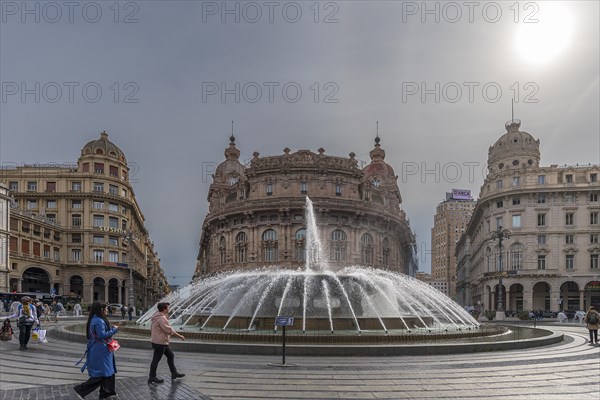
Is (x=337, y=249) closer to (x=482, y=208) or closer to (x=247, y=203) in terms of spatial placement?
(x=247, y=203)

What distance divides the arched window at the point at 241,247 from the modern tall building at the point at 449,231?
4910 inches

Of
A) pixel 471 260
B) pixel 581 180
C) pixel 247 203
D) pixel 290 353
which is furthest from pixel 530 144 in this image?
pixel 290 353

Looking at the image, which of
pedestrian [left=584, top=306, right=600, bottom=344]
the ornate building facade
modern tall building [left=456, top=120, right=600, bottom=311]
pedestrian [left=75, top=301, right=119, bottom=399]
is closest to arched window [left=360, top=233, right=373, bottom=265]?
the ornate building facade

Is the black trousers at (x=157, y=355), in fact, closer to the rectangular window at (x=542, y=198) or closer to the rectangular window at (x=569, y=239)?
the rectangular window at (x=542, y=198)

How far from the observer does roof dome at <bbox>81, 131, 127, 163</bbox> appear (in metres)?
78.4

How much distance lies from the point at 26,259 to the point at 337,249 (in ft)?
129

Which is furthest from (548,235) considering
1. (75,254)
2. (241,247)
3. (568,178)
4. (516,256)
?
(75,254)

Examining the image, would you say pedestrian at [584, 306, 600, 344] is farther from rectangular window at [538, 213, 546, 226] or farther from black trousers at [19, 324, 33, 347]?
rectangular window at [538, 213, 546, 226]

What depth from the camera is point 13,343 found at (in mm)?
18672

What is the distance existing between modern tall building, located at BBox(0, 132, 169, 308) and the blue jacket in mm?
64046

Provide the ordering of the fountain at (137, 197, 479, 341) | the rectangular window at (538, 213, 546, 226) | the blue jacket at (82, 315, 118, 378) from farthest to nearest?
the rectangular window at (538, 213, 546, 226)
the fountain at (137, 197, 479, 341)
the blue jacket at (82, 315, 118, 378)

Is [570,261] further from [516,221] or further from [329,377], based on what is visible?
[329,377]

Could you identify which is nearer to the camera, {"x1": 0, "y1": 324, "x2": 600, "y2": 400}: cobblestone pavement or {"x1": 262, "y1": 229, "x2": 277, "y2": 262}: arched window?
{"x1": 0, "y1": 324, "x2": 600, "y2": 400}: cobblestone pavement

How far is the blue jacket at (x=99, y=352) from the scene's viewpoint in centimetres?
816
